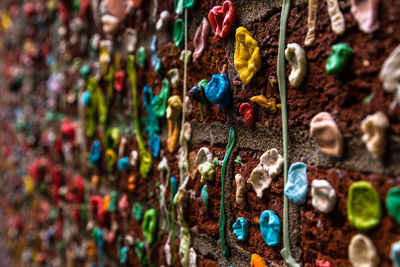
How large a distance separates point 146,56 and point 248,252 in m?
0.43

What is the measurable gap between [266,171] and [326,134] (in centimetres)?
10

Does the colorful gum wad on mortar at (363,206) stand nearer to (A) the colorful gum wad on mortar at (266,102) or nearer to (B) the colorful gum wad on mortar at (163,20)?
(A) the colorful gum wad on mortar at (266,102)

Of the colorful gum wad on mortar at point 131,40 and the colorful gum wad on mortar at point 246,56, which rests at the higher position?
the colorful gum wad on mortar at point 131,40

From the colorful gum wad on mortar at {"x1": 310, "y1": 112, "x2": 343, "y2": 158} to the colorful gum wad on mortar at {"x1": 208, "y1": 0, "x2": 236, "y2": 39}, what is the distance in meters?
0.19

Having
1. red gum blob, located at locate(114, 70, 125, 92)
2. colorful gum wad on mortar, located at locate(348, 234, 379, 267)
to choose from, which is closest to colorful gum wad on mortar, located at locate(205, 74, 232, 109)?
colorful gum wad on mortar, located at locate(348, 234, 379, 267)

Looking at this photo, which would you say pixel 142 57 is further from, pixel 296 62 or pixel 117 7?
pixel 296 62

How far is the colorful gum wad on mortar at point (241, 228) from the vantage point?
454mm

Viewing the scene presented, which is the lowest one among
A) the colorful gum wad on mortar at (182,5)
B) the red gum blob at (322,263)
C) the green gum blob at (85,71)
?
the red gum blob at (322,263)

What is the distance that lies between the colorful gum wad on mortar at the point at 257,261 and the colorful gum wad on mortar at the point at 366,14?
288 millimetres

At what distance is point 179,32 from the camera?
0.58m

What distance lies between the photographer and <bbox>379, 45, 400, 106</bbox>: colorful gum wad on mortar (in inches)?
10.9

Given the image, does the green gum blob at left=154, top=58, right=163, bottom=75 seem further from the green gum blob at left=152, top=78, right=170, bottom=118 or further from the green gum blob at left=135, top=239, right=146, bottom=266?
the green gum blob at left=135, top=239, right=146, bottom=266

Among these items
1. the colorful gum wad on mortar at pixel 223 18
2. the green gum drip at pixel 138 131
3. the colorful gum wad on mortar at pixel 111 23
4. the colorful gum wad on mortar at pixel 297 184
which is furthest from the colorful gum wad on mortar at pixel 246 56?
the colorful gum wad on mortar at pixel 111 23

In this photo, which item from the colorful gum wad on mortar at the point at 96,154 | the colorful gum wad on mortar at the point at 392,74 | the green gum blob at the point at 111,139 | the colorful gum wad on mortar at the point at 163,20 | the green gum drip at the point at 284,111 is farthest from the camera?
the colorful gum wad on mortar at the point at 96,154
